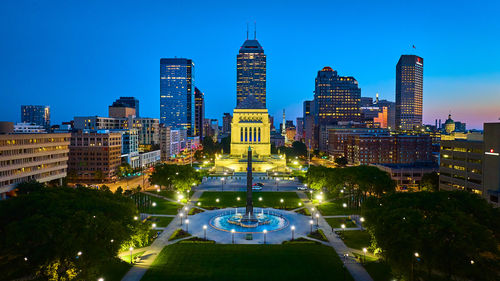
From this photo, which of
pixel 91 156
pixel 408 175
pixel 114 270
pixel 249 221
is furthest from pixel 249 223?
pixel 91 156

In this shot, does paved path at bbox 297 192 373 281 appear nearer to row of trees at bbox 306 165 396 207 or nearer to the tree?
row of trees at bbox 306 165 396 207

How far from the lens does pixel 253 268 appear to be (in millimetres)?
45188

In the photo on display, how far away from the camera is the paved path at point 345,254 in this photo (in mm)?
43688

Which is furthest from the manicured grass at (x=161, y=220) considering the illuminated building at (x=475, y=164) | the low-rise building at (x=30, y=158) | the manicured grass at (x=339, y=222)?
the illuminated building at (x=475, y=164)

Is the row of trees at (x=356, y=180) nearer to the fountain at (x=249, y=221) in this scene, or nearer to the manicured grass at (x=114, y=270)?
the fountain at (x=249, y=221)

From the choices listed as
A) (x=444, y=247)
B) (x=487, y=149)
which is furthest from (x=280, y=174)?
(x=444, y=247)

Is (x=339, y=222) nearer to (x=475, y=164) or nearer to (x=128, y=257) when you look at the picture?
(x=475, y=164)

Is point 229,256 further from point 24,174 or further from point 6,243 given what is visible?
point 24,174

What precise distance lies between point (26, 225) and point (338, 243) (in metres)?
45.8

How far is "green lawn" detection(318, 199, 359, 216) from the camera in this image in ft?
251

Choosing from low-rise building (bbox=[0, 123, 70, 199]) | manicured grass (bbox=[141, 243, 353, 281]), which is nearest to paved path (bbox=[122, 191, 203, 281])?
manicured grass (bbox=[141, 243, 353, 281])

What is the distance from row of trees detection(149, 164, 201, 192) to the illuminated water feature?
68.4 ft

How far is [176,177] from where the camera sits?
92812 millimetres

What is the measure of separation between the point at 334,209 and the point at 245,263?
3992 cm
